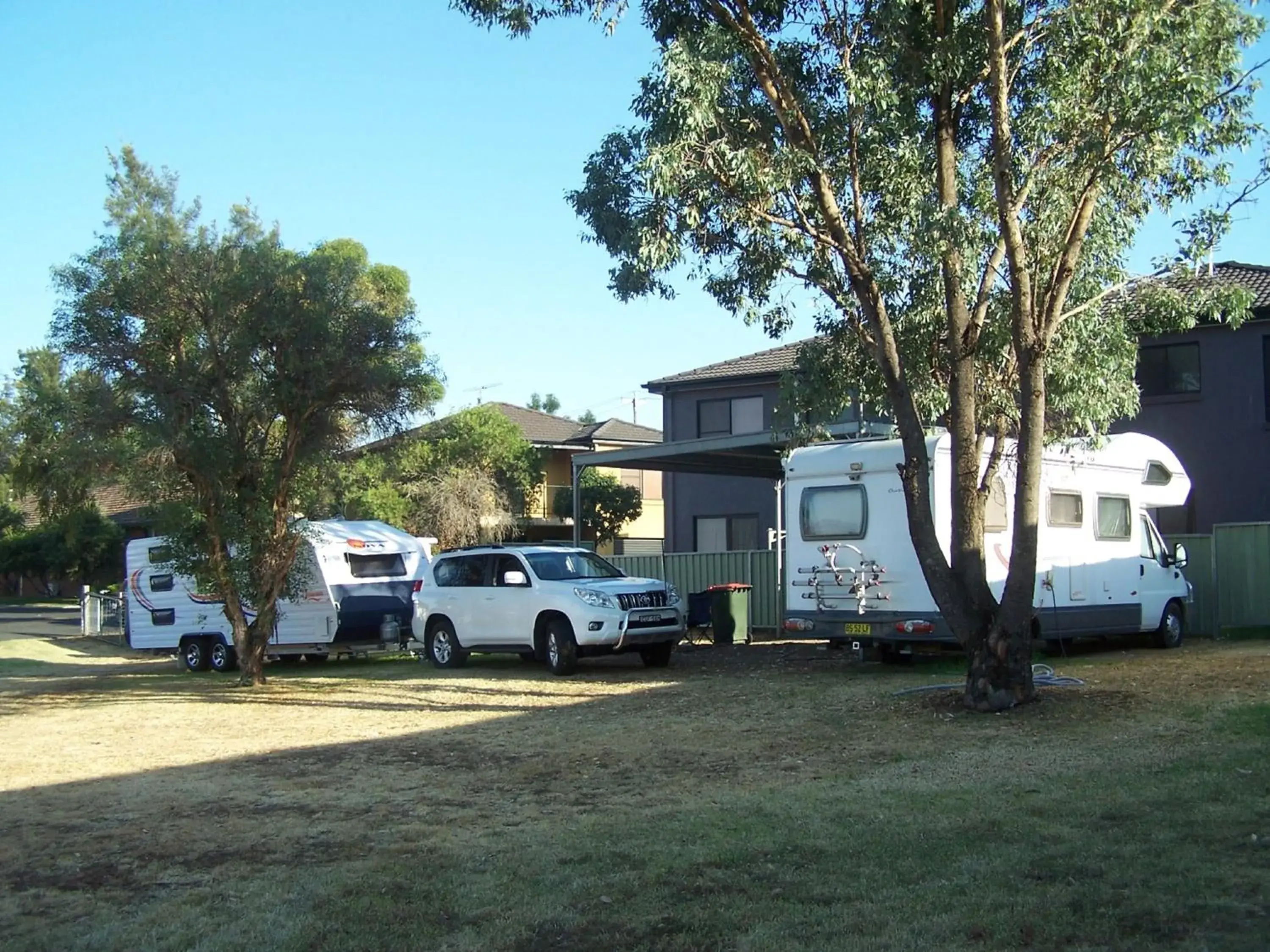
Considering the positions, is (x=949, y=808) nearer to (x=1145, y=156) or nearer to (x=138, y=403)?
(x=1145, y=156)

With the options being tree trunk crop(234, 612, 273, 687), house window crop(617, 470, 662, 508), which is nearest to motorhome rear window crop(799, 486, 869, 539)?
tree trunk crop(234, 612, 273, 687)

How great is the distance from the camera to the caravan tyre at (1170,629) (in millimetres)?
18922

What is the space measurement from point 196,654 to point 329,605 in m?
3.67

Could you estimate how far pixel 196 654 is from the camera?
23859mm

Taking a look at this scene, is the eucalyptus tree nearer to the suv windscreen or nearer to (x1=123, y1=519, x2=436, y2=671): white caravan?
the suv windscreen

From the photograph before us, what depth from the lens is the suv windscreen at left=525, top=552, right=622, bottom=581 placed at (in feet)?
61.5

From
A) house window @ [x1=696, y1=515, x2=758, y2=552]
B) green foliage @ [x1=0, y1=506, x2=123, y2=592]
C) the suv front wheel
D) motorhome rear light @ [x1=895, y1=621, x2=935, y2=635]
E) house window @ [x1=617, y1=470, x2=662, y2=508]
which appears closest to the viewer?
motorhome rear light @ [x1=895, y1=621, x2=935, y2=635]

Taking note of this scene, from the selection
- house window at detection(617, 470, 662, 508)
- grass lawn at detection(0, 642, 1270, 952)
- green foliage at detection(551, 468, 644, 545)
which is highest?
house window at detection(617, 470, 662, 508)

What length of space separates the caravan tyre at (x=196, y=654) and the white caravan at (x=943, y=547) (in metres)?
11.6

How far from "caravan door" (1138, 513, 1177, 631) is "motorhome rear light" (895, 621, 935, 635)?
4.57 metres

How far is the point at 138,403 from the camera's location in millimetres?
17625

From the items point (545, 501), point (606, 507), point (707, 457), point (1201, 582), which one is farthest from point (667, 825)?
point (545, 501)

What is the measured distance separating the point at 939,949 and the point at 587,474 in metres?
37.4

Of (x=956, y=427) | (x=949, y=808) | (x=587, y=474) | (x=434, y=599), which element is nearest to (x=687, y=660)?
(x=434, y=599)
